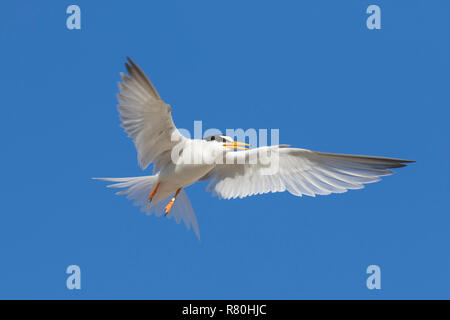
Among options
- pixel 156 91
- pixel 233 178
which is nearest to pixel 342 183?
pixel 233 178

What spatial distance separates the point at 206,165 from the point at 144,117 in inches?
51.5

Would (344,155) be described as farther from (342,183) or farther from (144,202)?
(144,202)

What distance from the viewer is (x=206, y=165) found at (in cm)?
943

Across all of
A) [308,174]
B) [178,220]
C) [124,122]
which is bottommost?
[178,220]

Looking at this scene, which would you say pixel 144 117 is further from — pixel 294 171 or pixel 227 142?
pixel 294 171

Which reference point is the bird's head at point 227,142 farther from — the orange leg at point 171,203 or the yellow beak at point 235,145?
the orange leg at point 171,203

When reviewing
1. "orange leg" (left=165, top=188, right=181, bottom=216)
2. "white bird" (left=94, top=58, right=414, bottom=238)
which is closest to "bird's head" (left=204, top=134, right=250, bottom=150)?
"white bird" (left=94, top=58, right=414, bottom=238)

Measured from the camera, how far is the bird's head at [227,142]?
9781mm

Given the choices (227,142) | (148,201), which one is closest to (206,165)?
(227,142)

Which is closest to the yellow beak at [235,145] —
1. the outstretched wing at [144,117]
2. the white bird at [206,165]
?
the white bird at [206,165]

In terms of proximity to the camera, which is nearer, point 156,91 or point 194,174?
point 156,91

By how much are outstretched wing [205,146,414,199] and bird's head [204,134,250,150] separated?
141 mm

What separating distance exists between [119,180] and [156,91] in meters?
2.24

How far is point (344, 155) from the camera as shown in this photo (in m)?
9.63
